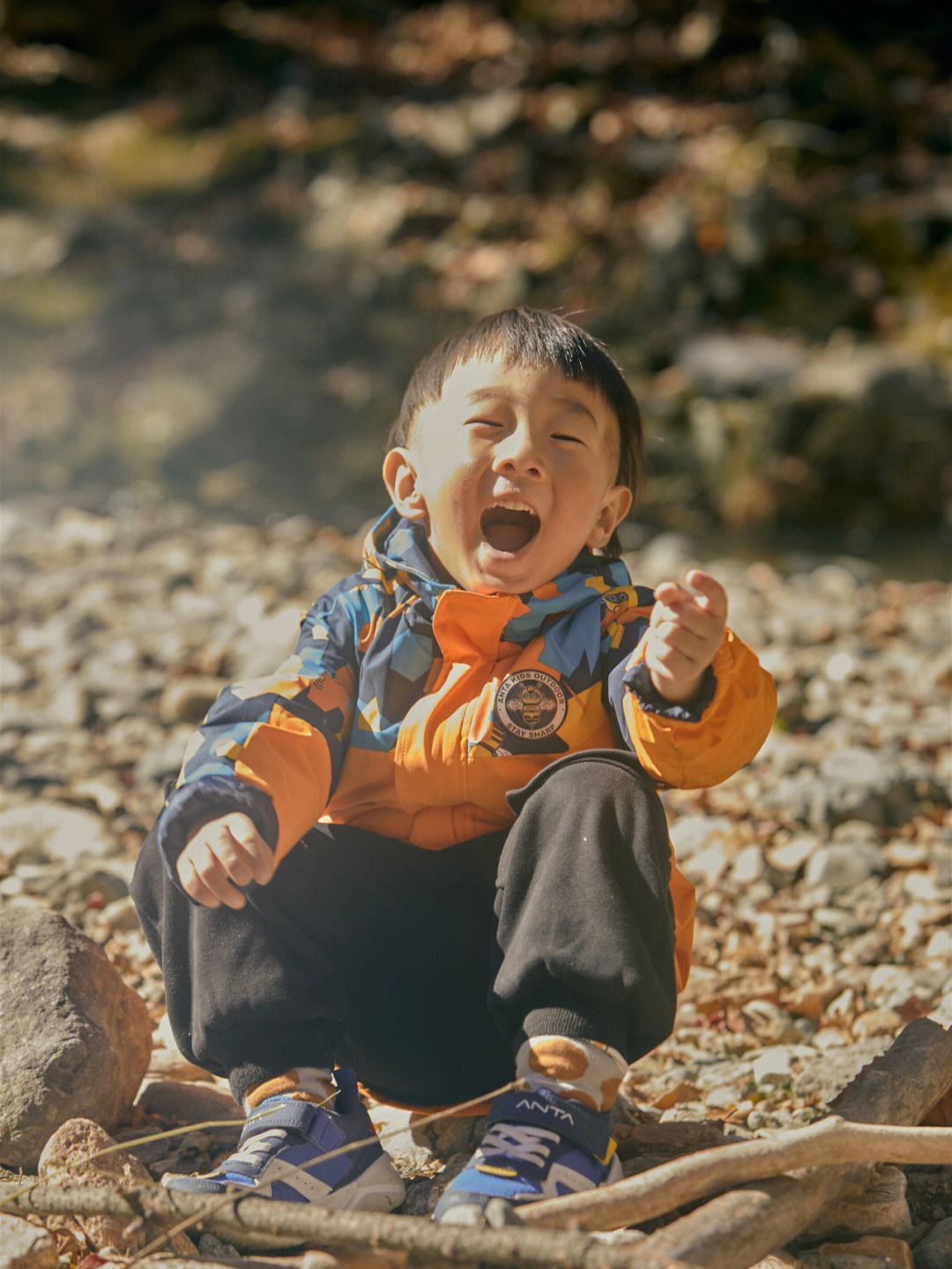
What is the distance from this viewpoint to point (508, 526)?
1984 millimetres

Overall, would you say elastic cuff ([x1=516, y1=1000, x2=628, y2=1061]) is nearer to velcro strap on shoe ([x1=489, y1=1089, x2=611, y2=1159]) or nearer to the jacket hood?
velcro strap on shoe ([x1=489, y1=1089, x2=611, y2=1159])

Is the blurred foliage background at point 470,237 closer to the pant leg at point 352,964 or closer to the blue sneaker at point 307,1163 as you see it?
the pant leg at point 352,964

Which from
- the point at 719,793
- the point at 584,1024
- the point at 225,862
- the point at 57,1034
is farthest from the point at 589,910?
the point at 719,793

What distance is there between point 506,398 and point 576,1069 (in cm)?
97

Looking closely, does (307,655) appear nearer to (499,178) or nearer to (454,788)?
(454,788)

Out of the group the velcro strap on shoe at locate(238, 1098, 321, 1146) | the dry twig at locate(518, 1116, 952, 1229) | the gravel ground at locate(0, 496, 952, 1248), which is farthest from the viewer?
the gravel ground at locate(0, 496, 952, 1248)

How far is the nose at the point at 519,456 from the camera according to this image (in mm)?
1900

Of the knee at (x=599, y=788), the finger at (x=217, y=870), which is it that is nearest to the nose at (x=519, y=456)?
the knee at (x=599, y=788)

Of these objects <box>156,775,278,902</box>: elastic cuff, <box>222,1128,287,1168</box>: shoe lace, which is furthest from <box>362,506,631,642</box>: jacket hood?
<box>222,1128,287,1168</box>: shoe lace

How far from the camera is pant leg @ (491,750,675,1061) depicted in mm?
1640

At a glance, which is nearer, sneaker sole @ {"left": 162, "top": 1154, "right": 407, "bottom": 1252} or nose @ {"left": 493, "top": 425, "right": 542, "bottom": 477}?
sneaker sole @ {"left": 162, "top": 1154, "right": 407, "bottom": 1252}

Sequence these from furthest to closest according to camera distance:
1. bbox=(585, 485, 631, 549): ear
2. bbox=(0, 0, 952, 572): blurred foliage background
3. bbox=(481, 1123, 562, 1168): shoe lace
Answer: bbox=(0, 0, 952, 572): blurred foliage background
bbox=(585, 485, 631, 549): ear
bbox=(481, 1123, 562, 1168): shoe lace

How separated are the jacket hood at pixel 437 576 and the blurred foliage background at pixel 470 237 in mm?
4764

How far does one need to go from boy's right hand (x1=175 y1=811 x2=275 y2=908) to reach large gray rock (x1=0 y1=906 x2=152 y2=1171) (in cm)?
42
